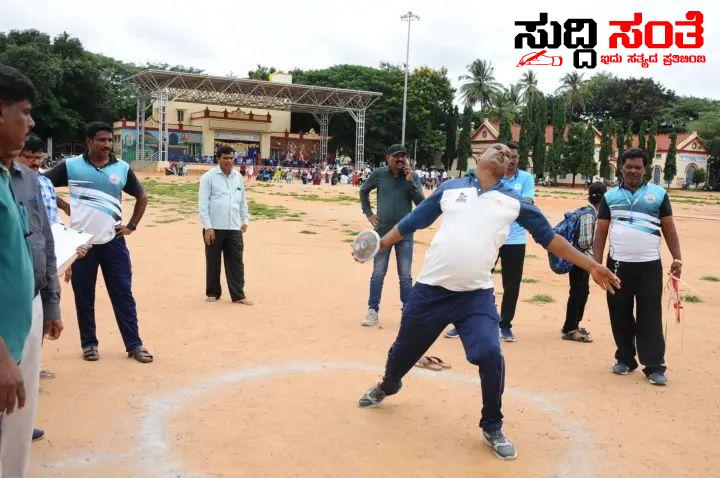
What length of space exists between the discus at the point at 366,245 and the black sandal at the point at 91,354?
9.10 ft

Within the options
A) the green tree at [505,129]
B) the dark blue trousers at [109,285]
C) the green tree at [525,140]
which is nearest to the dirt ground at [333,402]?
the dark blue trousers at [109,285]

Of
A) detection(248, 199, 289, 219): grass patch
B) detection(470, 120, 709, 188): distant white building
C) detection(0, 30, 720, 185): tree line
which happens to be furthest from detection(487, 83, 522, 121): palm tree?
detection(248, 199, 289, 219): grass patch

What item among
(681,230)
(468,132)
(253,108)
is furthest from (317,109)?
(681,230)

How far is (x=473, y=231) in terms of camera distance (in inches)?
169

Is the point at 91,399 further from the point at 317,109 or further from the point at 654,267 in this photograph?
the point at 317,109

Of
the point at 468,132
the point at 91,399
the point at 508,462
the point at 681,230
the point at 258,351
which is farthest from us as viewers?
the point at 468,132

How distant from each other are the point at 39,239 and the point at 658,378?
506 cm

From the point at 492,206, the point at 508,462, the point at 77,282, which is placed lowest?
the point at 508,462

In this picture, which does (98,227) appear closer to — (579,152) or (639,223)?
(639,223)

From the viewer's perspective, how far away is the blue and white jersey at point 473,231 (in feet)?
14.0

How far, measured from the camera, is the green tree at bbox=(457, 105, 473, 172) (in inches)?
2712

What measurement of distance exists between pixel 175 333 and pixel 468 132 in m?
65.1

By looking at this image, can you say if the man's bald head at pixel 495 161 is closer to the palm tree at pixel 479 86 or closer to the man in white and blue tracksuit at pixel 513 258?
the man in white and blue tracksuit at pixel 513 258

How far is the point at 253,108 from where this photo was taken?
62688 mm
